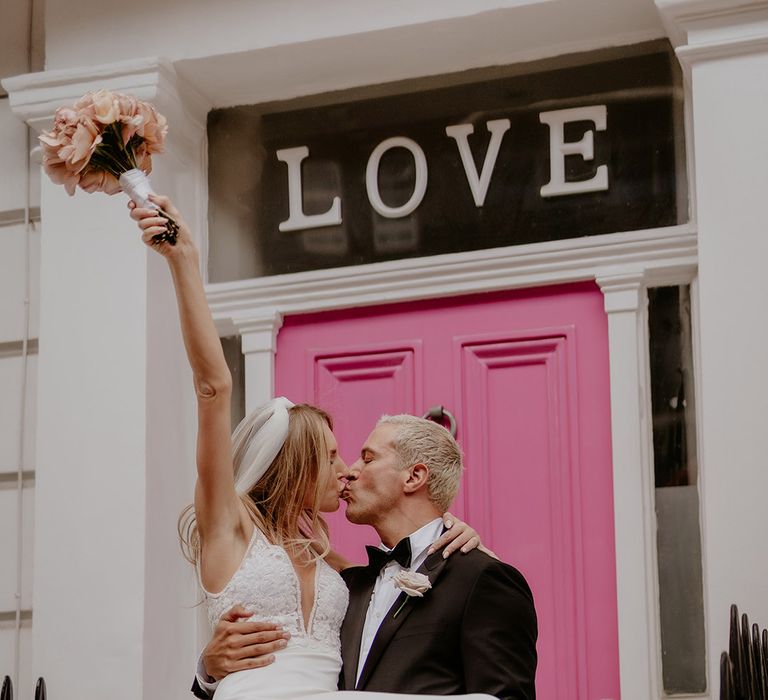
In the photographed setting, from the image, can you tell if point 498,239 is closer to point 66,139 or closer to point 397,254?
point 397,254

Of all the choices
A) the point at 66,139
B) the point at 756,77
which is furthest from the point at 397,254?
the point at 66,139

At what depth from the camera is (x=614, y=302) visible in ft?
17.2

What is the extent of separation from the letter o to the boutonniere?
2.01 metres

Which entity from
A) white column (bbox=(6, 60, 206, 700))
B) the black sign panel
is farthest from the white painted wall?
the black sign panel

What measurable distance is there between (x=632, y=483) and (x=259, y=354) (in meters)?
1.46

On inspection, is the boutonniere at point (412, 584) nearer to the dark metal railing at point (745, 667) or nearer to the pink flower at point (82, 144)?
the dark metal railing at point (745, 667)

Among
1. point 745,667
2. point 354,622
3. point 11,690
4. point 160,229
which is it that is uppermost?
point 160,229

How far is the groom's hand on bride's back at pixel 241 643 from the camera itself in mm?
3781

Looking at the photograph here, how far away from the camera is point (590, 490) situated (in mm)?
5188

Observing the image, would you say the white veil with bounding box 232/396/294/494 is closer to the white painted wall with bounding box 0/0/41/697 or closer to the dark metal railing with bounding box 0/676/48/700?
the dark metal railing with bounding box 0/676/48/700

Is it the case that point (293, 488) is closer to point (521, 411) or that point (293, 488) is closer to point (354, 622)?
point (354, 622)

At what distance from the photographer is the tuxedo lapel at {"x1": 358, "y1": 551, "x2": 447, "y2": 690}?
12.5 ft

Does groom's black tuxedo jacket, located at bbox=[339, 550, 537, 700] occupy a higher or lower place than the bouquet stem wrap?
lower

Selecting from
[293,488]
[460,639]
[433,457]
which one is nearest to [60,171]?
[293,488]
